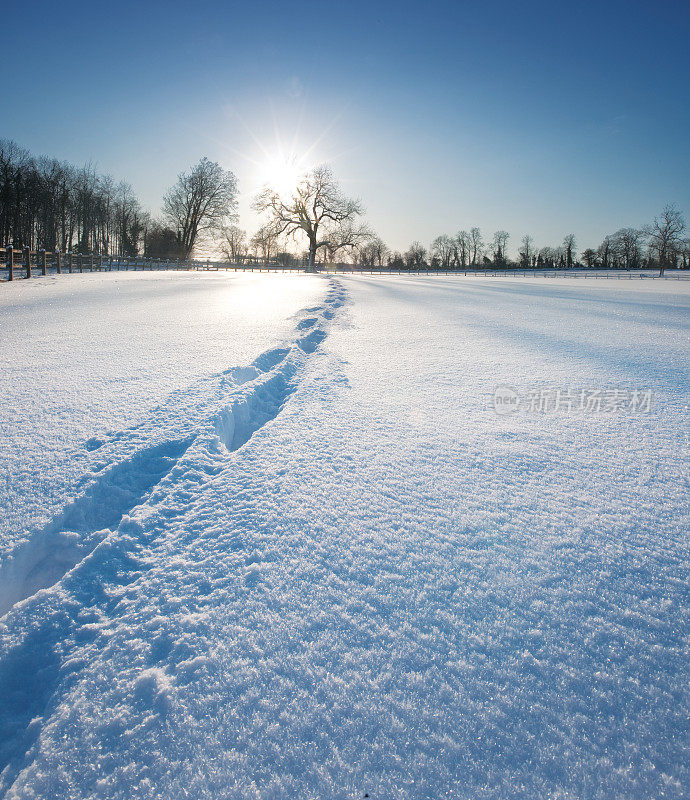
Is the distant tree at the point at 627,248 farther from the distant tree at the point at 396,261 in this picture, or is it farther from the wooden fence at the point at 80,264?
the wooden fence at the point at 80,264

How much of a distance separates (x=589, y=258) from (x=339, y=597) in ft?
315

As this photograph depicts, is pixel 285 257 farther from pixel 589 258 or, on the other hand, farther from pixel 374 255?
pixel 589 258

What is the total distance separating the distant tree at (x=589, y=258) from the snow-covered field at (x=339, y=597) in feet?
305

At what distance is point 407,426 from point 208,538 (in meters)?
1.29

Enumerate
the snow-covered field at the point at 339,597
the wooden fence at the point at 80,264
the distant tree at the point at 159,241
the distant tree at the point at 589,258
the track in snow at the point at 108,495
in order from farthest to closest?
the distant tree at the point at 589,258 → the distant tree at the point at 159,241 → the wooden fence at the point at 80,264 → the track in snow at the point at 108,495 → the snow-covered field at the point at 339,597

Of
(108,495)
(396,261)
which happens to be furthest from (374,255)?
(108,495)

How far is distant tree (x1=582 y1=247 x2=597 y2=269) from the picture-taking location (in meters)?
75.8

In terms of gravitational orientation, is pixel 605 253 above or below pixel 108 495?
above

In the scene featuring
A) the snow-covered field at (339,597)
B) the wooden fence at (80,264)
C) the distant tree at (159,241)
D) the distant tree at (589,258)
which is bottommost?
the snow-covered field at (339,597)

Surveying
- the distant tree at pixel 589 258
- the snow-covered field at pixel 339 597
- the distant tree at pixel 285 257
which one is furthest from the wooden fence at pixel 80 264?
the distant tree at pixel 589 258

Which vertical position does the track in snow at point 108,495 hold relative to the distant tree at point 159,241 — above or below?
below

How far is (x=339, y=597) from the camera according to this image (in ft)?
3.65

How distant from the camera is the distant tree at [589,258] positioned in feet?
249

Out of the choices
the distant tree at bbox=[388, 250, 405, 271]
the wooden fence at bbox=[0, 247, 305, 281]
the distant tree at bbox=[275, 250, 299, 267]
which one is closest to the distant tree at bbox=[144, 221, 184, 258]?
the wooden fence at bbox=[0, 247, 305, 281]
